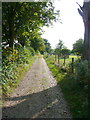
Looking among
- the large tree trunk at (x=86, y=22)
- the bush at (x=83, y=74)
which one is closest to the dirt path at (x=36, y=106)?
the bush at (x=83, y=74)

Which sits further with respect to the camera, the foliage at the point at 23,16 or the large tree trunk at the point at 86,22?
the foliage at the point at 23,16

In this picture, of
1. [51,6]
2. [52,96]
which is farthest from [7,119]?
[51,6]

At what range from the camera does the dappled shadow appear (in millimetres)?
3790

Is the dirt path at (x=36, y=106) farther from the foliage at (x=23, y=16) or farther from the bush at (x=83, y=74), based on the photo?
the foliage at (x=23, y=16)

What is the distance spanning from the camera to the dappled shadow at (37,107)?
379 cm

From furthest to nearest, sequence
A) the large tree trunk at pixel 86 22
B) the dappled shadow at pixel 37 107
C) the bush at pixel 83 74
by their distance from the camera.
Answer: the large tree trunk at pixel 86 22
the bush at pixel 83 74
the dappled shadow at pixel 37 107

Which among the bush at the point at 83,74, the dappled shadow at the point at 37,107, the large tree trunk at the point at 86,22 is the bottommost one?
the dappled shadow at the point at 37,107

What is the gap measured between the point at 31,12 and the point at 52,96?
7598mm

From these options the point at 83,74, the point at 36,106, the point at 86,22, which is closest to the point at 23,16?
the point at 86,22

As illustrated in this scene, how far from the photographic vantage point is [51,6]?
11047 millimetres

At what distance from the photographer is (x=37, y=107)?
431 cm

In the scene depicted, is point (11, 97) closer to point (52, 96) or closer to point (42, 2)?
point (52, 96)

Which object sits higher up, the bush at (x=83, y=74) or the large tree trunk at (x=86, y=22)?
the large tree trunk at (x=86, y=22)

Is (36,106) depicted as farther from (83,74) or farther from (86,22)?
(86,22)
